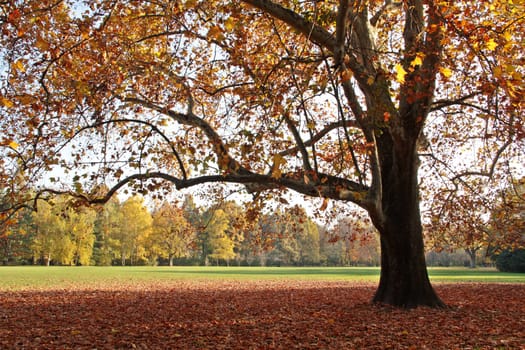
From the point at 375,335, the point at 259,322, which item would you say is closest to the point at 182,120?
the point at 259,322

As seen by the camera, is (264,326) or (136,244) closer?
(264,326)

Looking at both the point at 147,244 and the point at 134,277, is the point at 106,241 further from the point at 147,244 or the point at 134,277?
the point at 134,277

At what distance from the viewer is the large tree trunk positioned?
32.7 ft

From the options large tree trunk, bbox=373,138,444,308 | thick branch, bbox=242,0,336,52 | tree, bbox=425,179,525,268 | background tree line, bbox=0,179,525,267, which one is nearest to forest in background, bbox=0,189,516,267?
background tree line, bbox=0,179,525,267

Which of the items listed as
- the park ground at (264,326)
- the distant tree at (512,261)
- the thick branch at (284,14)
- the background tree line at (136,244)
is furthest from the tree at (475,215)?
the background tree line at (136,244)

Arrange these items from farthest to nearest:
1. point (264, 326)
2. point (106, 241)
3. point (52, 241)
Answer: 1. point (106, 241)
2. point (52, 241)
3. point (264, 326)

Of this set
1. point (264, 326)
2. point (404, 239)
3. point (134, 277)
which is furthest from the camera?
point (134, 277)

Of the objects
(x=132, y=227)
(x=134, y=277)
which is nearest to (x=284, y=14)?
(x=134, y=277)

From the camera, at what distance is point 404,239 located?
10016mm

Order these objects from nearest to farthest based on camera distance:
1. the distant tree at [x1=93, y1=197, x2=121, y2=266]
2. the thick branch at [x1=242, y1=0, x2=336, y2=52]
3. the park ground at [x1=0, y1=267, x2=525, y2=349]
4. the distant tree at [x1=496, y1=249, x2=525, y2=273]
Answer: the park ground at [x1=0, y1=267, x2=525, y2=349]
the thick branch at [x1=242, y1=0, x2=336, y2=52]
the distant tree at [x1=496, y1=249, x2=525, y2=273]
the distant tree at [x1=93, y1=197, x2=121, y2=266]

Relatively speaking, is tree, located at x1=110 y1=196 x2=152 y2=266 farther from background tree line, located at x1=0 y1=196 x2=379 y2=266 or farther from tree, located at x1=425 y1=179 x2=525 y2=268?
tree, located at x1=425 y1=179 x2=525 y2=268

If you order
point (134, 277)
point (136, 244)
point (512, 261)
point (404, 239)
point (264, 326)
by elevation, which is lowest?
point (134, 277)

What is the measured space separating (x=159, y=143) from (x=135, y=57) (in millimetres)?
3000

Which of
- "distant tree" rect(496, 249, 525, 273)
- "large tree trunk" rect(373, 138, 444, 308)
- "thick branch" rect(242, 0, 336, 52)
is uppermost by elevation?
"thick branch" rect(242, 0, 336, 52)
